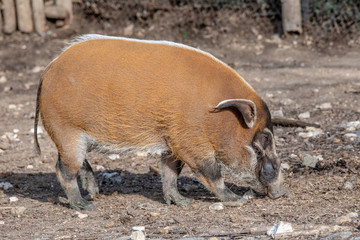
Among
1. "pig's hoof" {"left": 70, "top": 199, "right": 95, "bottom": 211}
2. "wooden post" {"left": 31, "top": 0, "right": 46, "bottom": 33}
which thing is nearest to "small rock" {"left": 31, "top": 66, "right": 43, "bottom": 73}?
"wooden post" {"left": 31, "top": 0, "right": 46, "bottom": 33}

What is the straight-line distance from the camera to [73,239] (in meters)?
4.05

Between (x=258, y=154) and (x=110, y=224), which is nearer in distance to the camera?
(x=110, y=224)

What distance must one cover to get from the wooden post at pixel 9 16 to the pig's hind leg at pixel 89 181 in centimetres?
674

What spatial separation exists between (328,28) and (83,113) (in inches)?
267

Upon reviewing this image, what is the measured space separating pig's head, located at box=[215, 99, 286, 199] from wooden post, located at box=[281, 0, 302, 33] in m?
6.02

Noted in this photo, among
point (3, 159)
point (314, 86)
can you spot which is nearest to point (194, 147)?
point (3, 159)

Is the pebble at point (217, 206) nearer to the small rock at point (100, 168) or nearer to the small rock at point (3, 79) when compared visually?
the small rock at point (100, 168)

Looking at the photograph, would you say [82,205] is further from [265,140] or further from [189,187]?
[265,140]

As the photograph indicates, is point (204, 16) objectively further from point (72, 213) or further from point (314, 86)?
point (72, 213)

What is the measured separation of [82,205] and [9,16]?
7.34m

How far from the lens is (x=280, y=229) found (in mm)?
3807

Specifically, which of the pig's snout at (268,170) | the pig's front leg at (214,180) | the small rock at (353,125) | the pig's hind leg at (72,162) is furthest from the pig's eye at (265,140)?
the small rock at (353,125)

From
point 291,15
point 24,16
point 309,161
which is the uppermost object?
point 309,161

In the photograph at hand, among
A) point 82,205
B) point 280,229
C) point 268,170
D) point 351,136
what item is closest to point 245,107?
point 268,170
